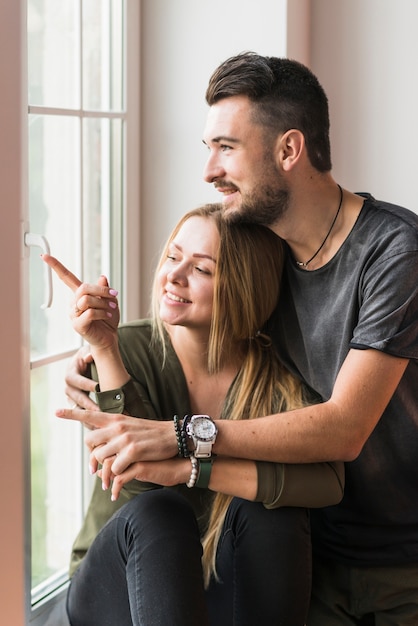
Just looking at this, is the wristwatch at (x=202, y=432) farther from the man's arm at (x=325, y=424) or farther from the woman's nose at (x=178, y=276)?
the woman's nose at (x=178, y=276)

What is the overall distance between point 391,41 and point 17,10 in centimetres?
116

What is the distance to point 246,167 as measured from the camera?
185 cm

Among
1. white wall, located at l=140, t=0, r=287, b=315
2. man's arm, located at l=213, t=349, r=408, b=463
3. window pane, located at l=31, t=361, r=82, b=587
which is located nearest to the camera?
man's arm, located at l=213, t=349, r=408, b=463

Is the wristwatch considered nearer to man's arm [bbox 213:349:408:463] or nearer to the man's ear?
man's arm [bbox 213:349:408:463]

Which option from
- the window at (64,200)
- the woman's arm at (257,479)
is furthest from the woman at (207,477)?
the window at (64,200)

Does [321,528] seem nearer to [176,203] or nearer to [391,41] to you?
[176,203]

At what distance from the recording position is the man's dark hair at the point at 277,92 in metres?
1.86

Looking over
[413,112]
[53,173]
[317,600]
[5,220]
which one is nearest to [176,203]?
[53,173]

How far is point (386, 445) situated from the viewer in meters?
1.84

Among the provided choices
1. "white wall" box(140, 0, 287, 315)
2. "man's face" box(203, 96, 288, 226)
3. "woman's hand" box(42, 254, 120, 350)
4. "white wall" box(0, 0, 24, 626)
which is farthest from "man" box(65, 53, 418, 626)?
"white wall" box(140, 0, 287, 315)

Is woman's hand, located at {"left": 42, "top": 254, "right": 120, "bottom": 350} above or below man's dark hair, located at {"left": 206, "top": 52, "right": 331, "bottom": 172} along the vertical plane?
below

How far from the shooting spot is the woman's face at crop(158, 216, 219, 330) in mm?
1866

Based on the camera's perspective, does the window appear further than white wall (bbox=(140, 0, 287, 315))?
No

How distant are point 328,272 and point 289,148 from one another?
0.86 feet
